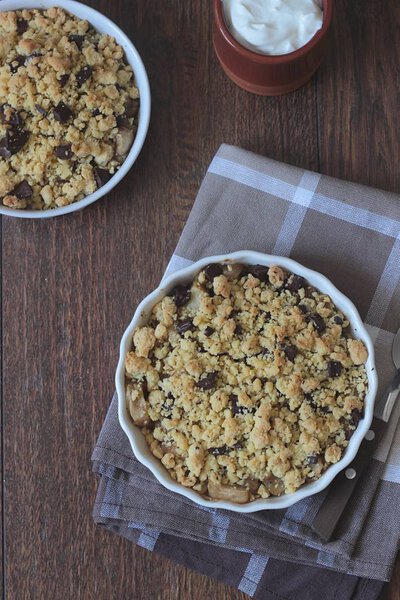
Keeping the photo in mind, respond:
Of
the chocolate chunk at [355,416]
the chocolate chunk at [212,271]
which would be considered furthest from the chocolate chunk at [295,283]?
the chocolate chunk at [355,416]

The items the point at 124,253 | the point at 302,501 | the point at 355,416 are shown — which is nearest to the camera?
the point at 355,416

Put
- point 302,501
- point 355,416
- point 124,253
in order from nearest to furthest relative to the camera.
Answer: point 355,416 < point 302,501 < point 124,253

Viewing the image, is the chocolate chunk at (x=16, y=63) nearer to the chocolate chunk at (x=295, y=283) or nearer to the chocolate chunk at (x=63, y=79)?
the chocolate chunk at (x=63, y=79)

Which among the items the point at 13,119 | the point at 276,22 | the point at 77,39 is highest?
the point at 276,22

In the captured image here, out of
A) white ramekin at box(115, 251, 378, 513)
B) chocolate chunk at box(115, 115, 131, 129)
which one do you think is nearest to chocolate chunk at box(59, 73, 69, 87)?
chocolate chunk at box(115, 115, 131, 129)

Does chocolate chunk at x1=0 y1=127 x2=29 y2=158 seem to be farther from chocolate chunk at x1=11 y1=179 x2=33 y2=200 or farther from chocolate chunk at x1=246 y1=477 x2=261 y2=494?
chocolate chunk at x1=246 y1=477 x2=261 y2=494

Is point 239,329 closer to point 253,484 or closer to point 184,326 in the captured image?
point 184,326

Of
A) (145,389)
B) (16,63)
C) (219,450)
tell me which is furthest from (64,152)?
(219,450)
